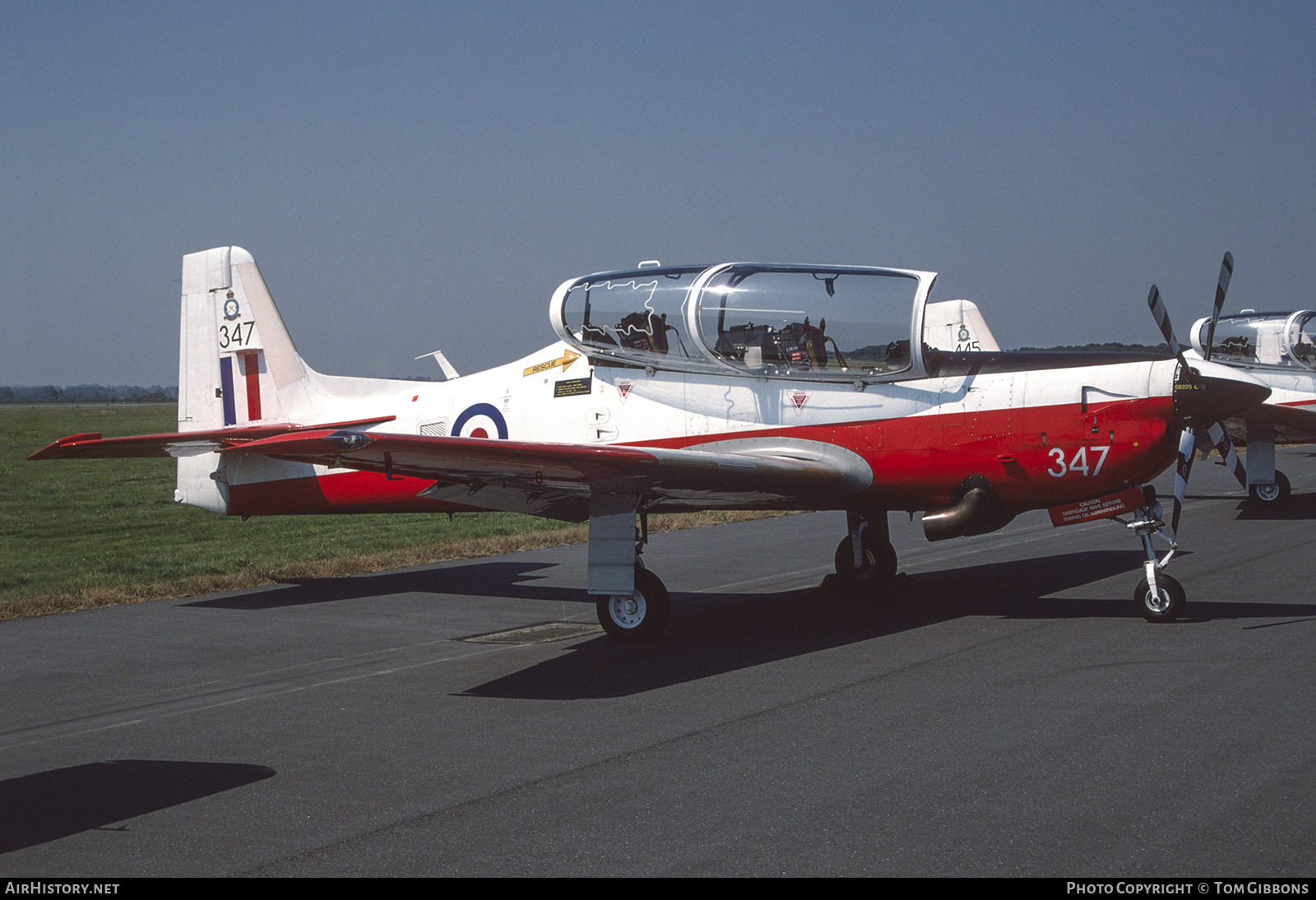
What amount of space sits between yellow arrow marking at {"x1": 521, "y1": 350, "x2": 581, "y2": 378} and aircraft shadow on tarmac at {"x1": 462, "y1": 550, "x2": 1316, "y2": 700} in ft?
7.98

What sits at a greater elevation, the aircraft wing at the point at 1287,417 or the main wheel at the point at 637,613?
the aircraft wing at the point at 1287,417

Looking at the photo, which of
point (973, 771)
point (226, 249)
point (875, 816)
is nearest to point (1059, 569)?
point (973, 771)

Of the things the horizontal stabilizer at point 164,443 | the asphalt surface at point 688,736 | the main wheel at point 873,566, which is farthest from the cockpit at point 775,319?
the horizontal stabilizer at point 164,443

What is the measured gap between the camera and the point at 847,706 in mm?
6168

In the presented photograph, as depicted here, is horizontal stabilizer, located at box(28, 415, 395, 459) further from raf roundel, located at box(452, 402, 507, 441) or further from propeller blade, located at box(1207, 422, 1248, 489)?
propeller blade, located at box(1207, 422, 1248, 489)

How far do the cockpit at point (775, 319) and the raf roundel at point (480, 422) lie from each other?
1559 millimetres

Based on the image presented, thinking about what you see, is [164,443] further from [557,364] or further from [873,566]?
[873,566]

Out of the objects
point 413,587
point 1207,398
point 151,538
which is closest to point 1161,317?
point 1207,398

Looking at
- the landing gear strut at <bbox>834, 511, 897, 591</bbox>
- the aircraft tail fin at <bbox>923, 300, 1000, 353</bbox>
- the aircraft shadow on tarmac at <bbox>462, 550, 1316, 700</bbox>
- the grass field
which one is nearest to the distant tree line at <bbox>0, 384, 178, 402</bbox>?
the grass field

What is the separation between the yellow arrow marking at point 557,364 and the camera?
9852 millimetres

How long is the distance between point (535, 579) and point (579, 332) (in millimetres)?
3522

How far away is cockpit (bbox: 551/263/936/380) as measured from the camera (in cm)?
874

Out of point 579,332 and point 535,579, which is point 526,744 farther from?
point 535,579

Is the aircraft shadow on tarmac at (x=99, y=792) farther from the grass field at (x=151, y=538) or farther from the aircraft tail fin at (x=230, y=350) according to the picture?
the aircraft tail fin at (x=230, y=350)
